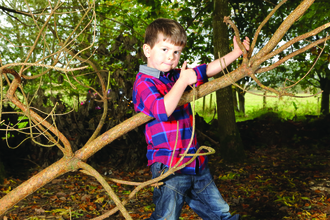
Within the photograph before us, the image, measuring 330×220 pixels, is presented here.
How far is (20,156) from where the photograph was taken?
16.8ft

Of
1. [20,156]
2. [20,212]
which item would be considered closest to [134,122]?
[20,212]

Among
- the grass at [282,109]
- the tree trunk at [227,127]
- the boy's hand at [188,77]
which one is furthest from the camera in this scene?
the grass at [282,109]

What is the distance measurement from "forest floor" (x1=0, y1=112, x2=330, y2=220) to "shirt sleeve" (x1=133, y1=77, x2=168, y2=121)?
882 millimetres

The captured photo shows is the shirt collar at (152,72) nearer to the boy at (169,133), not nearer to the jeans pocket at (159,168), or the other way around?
the boy at (169,133)

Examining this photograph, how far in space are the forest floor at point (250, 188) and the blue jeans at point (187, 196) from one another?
0.66m

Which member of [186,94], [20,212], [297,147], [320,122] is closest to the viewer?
[186,94]

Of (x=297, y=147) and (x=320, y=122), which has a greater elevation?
(x=320, y=122)

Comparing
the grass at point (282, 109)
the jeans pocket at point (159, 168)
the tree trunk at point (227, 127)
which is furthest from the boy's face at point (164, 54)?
the grass at point (282, 109)

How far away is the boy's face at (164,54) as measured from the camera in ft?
5.21

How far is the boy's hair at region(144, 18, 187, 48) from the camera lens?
1.58m

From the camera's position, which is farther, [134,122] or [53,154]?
[53,154]

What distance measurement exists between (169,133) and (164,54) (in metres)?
0.48

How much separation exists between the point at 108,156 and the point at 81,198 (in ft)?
5.72

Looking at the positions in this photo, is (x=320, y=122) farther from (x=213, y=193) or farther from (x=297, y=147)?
(x=213, y=193)
